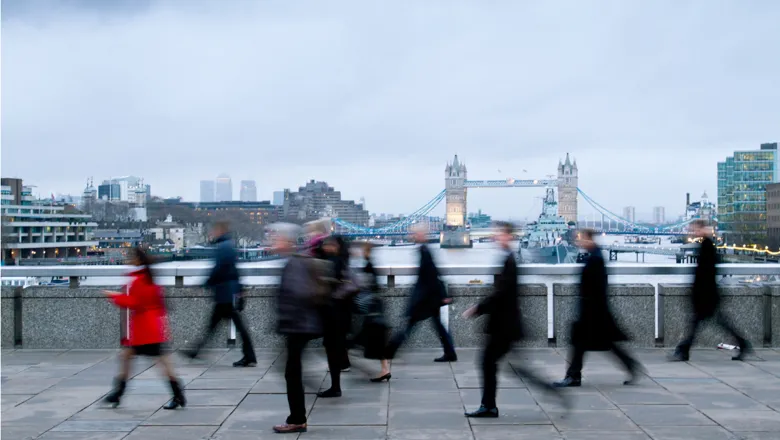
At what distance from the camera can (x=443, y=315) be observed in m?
11.0

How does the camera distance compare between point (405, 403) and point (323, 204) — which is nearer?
point (405, 403)

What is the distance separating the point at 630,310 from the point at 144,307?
5.70m

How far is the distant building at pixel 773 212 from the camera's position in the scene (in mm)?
103188

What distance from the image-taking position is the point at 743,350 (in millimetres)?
8812

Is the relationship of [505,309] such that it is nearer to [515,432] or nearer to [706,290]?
[515,432]

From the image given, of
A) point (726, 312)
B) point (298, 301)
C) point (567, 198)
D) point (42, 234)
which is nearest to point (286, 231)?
point (298, 301)

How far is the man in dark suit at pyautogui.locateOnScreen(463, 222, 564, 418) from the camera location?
6.41 meters

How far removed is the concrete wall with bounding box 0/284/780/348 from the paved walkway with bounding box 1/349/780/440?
547mm

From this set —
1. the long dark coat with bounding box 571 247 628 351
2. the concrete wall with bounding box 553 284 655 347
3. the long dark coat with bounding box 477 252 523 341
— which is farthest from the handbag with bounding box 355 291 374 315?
the concrete wall with bounding box 553 284 655 347

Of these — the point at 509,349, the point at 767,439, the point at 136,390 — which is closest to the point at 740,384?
the point at 767,439

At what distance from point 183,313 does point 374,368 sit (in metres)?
2.65

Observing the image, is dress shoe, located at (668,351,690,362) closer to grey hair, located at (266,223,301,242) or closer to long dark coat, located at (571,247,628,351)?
long dark coat, located at (571,247,628,351)

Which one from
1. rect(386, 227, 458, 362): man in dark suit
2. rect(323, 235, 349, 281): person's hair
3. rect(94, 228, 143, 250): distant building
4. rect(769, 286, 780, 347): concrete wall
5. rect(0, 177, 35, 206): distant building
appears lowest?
rect(94, 228, 143, 250): distant building

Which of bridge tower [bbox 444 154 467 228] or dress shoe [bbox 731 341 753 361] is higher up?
bridge tower [bbox 444 154 467 228]
